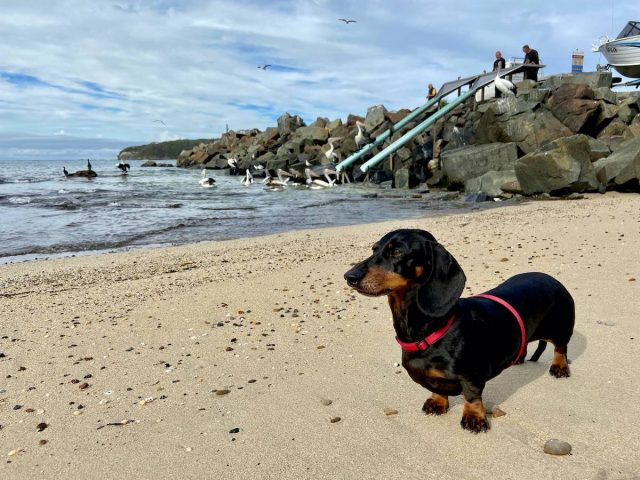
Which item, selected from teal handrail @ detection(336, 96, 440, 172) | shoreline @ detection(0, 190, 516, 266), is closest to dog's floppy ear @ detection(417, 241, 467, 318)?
shoreline @ detection(0, 190, 516, 266)

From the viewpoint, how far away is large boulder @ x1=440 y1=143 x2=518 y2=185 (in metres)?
18.4

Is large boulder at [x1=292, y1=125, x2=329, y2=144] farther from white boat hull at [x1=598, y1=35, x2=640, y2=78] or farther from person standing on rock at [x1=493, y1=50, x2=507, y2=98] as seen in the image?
white boat hull at [x1=598, y1=35, x2=640, y2=78]

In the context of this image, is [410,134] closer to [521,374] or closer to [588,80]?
[588,80]

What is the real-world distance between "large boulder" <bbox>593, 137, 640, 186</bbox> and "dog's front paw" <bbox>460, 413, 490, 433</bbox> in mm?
12372

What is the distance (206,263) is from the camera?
7906 millimetres

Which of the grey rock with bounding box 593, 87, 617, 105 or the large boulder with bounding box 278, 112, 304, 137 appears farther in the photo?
the large boulder with bounding box 278, 112, 304, 137

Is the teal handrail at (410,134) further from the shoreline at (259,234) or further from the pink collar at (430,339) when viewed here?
the pink collar at (430,339)

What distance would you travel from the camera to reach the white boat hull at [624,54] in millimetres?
35531

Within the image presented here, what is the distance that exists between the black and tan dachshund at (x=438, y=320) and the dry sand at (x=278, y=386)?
332 millimetres

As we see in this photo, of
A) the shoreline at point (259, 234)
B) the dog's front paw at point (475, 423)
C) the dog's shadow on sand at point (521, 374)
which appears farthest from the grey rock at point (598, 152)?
the dog's front paw at point (475, 423)

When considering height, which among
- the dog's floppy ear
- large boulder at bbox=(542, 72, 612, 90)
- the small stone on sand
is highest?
large boulder at bbox=(542, 72, 612, 90)

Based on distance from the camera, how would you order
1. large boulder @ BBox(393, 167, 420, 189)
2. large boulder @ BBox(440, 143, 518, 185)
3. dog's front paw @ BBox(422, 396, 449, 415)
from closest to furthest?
dog's front paw @ BBox(422, 396, 449, 415) < large boulder @ BBox(440, 143, 518, 185) < large boulder @ BBox(393, 167, 420, 189)

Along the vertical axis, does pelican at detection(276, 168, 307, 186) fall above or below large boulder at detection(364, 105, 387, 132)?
below

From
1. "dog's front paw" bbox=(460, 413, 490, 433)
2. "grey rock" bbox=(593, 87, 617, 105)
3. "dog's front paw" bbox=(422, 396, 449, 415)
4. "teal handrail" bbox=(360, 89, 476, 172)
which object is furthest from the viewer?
"teal handrail" bbox=(360, 89, 476, 172)
